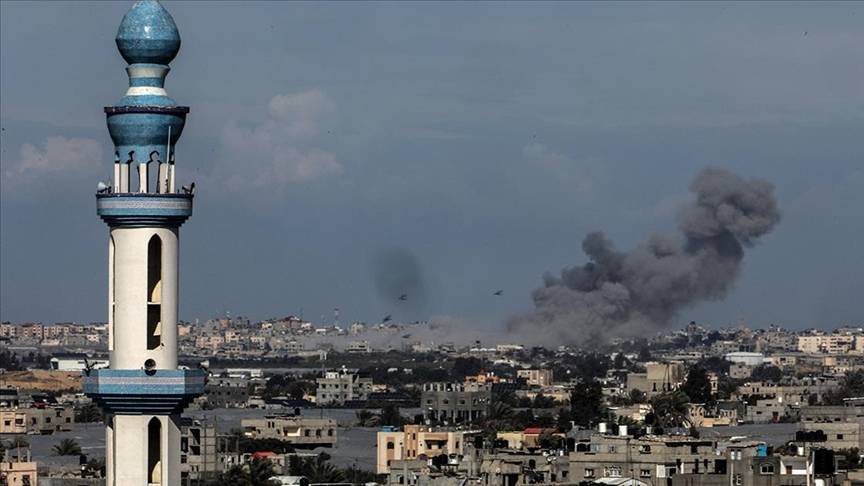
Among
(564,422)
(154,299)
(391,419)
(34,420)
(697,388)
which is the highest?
(697,388)

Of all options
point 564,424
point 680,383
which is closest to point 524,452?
point 564,424

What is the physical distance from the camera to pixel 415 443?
116m

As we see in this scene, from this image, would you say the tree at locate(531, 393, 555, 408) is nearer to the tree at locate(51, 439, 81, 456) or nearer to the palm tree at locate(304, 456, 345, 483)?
the tree at locate(51, 439, 81, 456)

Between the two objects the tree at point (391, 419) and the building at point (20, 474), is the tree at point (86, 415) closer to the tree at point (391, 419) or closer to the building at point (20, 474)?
the tree at point (391, 419)

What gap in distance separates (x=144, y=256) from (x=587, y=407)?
434 feet

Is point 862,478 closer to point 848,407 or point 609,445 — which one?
point 609,445

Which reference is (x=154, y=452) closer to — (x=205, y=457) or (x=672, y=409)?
(x=205, y=457)

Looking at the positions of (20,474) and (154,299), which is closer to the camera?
(154,299)

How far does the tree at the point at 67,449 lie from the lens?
11712 cm

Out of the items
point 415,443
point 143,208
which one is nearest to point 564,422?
point 415,443

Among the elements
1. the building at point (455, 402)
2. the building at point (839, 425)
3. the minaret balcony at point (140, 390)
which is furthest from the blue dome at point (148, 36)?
the building at point (455, 402)

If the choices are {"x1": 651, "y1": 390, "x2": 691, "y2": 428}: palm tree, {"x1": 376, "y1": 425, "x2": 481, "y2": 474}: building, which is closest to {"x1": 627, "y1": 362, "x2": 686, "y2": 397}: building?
{"x1": 651, "y1": 390, "x2": 691, "y2": 428}: palm tree

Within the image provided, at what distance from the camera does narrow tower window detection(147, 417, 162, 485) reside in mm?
25969

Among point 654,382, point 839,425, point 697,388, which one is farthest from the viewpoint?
point 654,382
